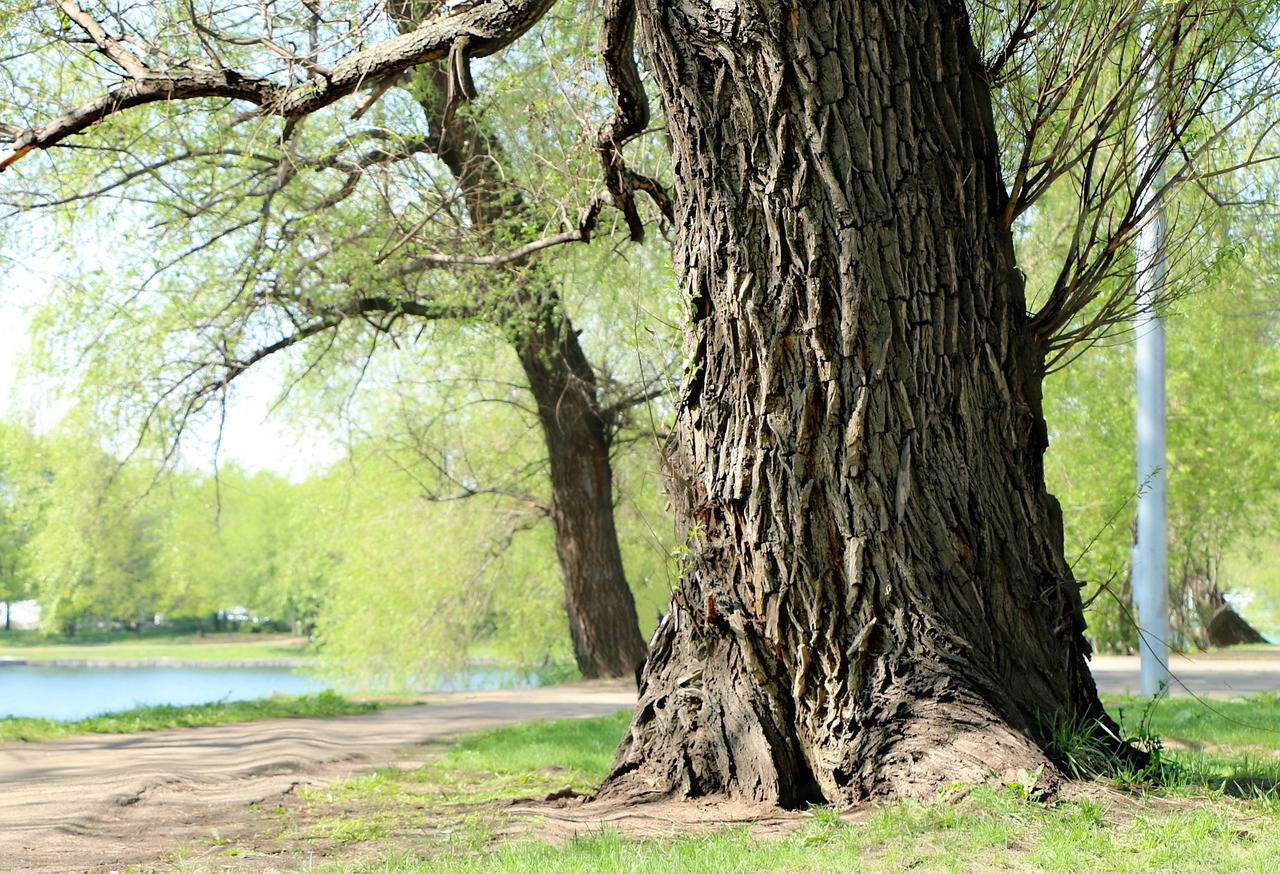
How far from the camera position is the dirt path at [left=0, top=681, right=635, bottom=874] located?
4.41 meters

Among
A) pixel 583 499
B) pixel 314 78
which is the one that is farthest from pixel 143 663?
pixel 314 78

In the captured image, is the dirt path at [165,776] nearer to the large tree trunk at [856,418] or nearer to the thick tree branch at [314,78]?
the large tree trunk at [856,418]

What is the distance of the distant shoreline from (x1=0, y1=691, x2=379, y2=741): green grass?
33726 millimetres

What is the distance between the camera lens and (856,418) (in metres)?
4.29

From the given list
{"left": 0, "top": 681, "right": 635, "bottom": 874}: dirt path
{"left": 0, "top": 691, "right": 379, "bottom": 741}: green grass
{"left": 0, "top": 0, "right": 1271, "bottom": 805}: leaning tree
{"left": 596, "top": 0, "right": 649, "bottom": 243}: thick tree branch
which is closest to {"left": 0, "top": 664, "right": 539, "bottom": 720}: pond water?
{"left": 0, "top": 691, "right": 379, "bottom": 741}: green grass

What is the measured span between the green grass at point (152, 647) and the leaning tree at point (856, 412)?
4716cm

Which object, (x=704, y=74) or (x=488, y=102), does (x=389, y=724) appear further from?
(x=704, y=74)

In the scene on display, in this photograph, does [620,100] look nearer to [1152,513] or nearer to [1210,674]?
[1152,513]

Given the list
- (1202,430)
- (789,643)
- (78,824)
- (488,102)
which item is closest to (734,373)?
(789,643)

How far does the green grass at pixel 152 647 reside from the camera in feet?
170

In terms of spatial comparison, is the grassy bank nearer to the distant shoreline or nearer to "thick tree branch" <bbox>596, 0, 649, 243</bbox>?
"thick tree branch" <bbox>596, 0, 649, 243</bbox>

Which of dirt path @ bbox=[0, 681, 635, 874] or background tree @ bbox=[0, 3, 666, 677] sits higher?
background tree @ bbox=[0, 3, 666, 677]

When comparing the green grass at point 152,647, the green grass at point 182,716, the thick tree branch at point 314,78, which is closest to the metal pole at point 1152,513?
the thick tree branch at point 314,78

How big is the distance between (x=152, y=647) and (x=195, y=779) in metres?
59.7
